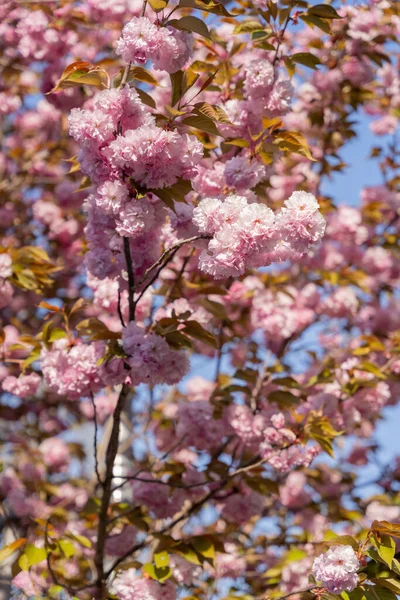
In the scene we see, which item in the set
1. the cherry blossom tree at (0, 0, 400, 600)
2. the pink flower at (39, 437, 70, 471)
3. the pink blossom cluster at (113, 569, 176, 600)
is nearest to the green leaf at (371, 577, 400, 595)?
the cherry blossom tree at (0, 0, 400, 600)

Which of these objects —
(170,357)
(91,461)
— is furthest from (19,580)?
(91,461)

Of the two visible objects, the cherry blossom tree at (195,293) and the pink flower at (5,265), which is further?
the pink flower at (5,265)

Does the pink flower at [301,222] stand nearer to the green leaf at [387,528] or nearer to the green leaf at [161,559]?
the green leaf at [387,528]

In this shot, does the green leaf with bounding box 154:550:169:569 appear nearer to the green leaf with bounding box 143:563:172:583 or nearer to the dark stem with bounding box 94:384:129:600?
the green leaf with bounding box 143:563:172:583

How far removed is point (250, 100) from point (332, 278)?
1.49 metres

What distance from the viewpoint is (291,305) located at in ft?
12.0

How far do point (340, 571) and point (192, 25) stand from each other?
1.38 meters

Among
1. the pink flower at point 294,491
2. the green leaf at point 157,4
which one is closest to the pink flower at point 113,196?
the green leaf at point 157,4

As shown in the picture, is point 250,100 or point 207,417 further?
point 207,417

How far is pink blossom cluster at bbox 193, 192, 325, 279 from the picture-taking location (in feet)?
4.63

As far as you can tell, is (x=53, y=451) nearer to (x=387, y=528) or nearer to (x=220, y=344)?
(x=220, y=344)

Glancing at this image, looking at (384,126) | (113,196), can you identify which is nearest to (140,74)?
(113,196)

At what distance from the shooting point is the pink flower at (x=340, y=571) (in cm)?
156

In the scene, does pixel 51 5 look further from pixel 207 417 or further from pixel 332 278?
pixel 207 417
